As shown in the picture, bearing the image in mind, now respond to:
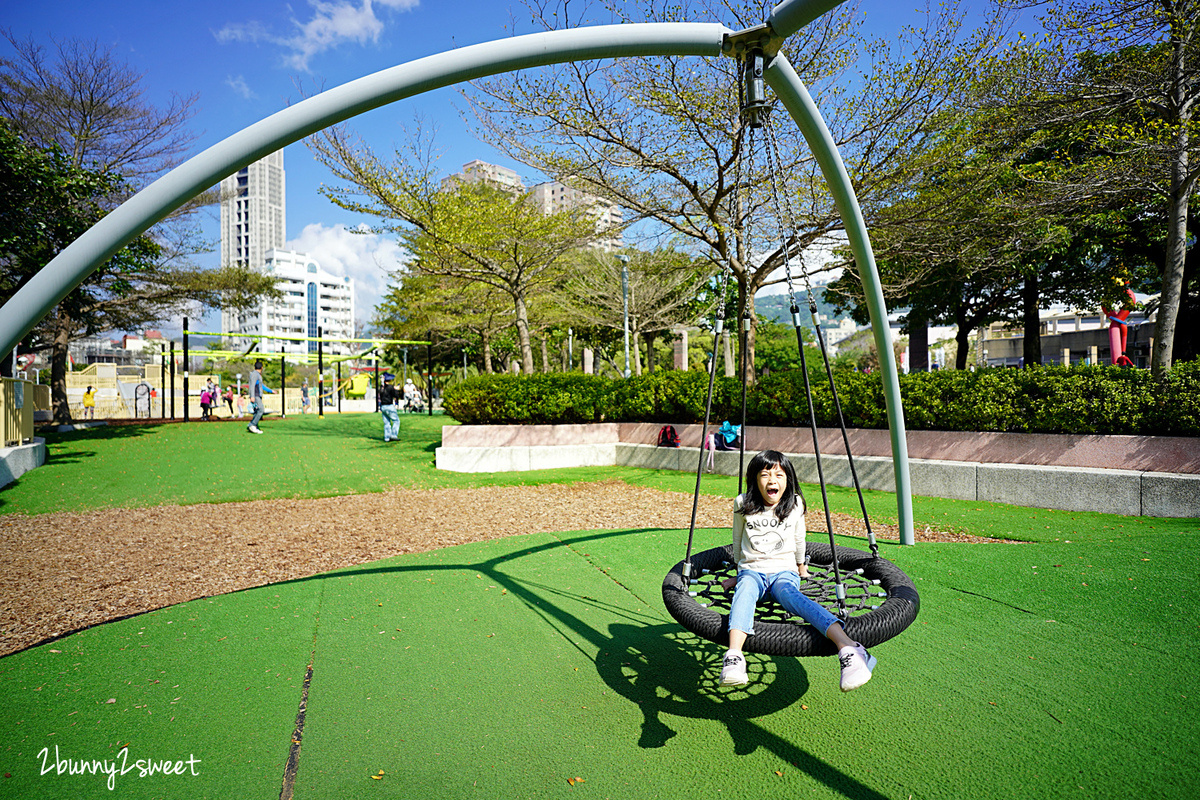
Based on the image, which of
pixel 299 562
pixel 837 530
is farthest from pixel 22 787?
pixel 837 530

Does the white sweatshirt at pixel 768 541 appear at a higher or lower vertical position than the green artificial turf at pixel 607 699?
higher

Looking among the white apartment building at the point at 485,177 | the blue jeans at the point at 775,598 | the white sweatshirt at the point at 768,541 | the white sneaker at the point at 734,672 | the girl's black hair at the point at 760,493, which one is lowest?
the white sneaker at the point at 734,672

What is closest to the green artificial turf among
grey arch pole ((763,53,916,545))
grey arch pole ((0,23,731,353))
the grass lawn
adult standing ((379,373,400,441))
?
the grass lawn

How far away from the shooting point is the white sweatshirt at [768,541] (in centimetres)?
364

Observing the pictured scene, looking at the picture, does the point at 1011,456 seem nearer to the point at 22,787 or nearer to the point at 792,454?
the point at 792,454

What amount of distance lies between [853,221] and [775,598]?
329 centimetres

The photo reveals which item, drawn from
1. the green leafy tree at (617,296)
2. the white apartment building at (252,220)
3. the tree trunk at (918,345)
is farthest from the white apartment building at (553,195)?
the white apartment building at (252,220)

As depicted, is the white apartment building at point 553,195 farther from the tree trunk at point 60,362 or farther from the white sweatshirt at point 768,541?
the tree trunk at point 60,362

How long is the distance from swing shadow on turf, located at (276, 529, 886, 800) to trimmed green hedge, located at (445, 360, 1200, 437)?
6.25 metres

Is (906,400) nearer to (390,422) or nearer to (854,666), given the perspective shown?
(854,666)

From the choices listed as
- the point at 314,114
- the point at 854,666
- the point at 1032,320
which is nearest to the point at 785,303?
the point at 854,666

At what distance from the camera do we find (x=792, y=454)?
37.1 feet

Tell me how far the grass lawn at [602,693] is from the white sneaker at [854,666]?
446mm

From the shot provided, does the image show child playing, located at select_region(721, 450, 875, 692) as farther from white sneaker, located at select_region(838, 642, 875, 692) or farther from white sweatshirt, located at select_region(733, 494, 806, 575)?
white sneaker, located at select_region(838, 642, 875, 692)
